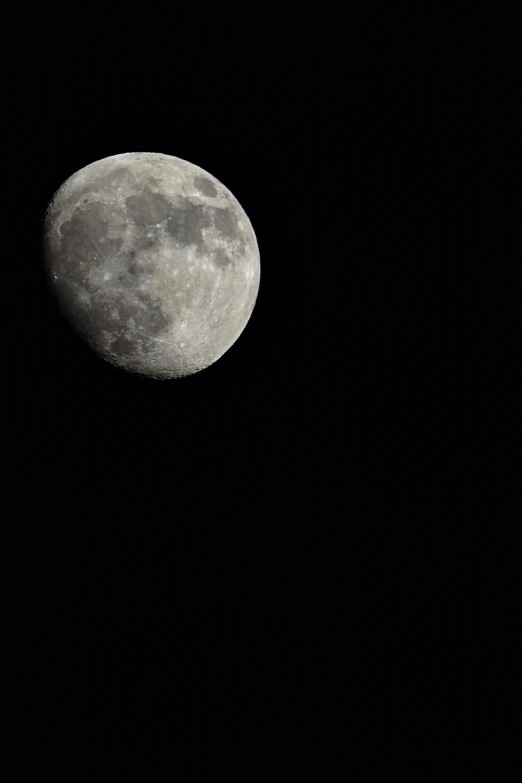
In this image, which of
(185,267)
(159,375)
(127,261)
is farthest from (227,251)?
(159,375)

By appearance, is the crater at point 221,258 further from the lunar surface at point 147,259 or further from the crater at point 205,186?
the crater at point 205,186

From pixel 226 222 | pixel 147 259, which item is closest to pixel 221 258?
pixel 226 222

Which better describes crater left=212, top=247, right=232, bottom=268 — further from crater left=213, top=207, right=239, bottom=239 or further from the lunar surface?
crater left=213, top=207, right=239, bottom=239

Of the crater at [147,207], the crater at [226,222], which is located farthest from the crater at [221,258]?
the crater at [147,207]

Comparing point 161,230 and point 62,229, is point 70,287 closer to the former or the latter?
point 62,229

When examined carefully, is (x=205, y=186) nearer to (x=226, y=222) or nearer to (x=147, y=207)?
(x=226, y=222)

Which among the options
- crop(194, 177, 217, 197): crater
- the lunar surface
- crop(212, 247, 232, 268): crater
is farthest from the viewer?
crop(194, 177, 217, 197): crater

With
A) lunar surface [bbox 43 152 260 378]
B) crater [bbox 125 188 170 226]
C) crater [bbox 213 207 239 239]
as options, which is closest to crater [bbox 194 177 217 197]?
lunar surface [bbox 43 152 260 378]

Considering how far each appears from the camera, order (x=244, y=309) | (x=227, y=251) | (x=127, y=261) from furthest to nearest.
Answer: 1. (x=244, y=309)
2. (x=227, y=251)
3. (x=127, y=261)

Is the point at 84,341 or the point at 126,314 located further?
the point at 84,341
